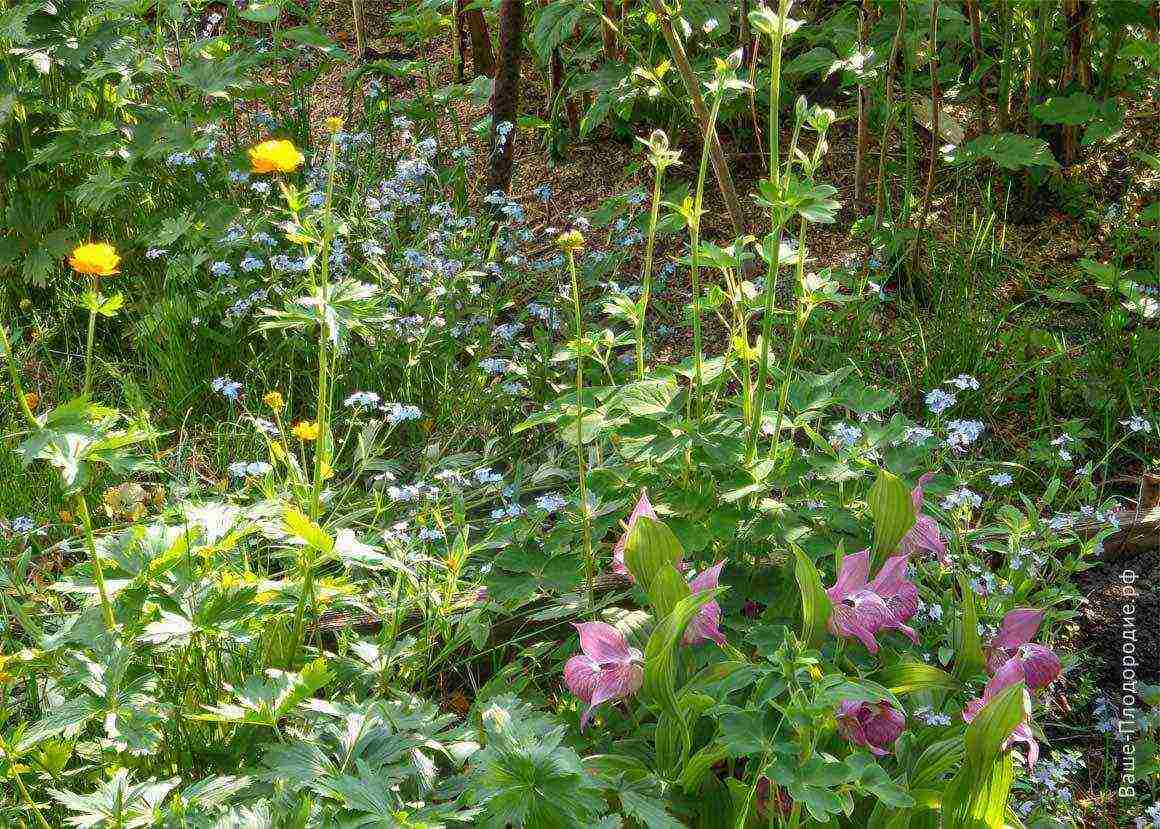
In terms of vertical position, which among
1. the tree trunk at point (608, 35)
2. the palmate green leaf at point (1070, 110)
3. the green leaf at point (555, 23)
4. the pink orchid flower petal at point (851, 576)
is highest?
the green leaf at point (555, 23)

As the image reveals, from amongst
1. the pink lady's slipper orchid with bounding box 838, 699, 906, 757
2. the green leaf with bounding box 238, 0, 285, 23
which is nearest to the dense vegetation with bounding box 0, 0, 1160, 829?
the pink lady's slipper orchid with bounding box 838, 699, 906, 757

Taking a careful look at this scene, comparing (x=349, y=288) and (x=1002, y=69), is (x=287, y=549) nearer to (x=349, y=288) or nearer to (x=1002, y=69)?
(x=349, y=288)

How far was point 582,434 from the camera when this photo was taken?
1.74 m

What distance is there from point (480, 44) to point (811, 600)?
2.99 meters

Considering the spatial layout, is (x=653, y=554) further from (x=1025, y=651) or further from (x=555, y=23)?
(x=555, y=23)

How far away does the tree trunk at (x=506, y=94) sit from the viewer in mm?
3025

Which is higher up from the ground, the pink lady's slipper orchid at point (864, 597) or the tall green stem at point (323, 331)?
the tall green stem at point (323, 331)

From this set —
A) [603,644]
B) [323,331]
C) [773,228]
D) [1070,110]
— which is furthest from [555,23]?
[603,644]

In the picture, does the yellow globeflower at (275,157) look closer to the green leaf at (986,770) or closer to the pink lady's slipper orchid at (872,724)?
the pink lady's slipper orchid at (872,724)

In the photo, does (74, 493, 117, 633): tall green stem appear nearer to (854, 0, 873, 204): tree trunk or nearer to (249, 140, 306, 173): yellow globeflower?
(249, 140, 306, 173): yellow globeflower

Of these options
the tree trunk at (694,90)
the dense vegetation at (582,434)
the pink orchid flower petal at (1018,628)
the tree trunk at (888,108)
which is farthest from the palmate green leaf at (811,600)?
the tree trunk at (888,108)

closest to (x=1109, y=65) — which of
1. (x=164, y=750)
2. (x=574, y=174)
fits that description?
(x=574, y=174)

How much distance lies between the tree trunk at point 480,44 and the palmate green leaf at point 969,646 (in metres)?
2.86

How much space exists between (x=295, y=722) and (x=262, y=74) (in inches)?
→ 130
